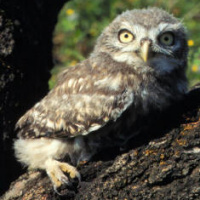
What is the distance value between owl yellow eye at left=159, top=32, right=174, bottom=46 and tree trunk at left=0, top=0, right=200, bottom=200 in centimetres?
55

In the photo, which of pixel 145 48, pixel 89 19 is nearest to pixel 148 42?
pixel 145 48

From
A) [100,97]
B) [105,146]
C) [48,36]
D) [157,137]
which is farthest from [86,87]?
[48,36]

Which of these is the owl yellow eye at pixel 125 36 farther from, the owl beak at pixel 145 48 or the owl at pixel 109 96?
the owl beak at pixel 145 48

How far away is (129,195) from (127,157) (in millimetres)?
316

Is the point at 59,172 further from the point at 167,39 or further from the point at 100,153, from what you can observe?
the point at 167,39

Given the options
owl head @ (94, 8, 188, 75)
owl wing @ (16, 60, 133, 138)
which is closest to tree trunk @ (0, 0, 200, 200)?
owl wing @ (16, 60, 133, 138)

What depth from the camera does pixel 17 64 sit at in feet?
13.9

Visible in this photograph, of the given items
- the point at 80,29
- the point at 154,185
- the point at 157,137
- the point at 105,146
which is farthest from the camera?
the point at 80,29

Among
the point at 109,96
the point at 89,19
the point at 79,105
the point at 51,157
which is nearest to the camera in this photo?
the point at 109,96

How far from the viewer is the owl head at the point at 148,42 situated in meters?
3.70

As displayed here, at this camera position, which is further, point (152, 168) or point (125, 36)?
point (125, 36)

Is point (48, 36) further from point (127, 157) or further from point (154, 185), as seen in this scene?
point (154, 185)

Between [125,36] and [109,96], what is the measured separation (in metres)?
0.72

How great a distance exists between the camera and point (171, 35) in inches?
155
